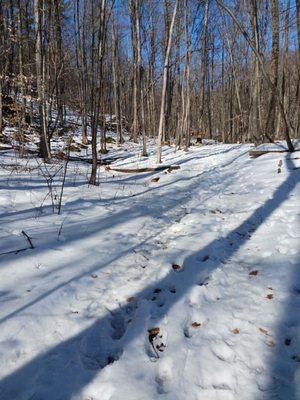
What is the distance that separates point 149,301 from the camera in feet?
10.5

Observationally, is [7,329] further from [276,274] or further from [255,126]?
[255,126]

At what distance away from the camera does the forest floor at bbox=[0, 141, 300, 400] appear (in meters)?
2.24

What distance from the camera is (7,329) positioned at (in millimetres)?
2584

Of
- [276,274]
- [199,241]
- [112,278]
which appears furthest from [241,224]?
[112,278]

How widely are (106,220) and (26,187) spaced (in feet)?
8.35

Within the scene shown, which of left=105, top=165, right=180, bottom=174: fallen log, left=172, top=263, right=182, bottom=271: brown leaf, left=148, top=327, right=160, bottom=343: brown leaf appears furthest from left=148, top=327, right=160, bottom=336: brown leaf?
left=105, top=165, right=180, bottom=174: fallen log

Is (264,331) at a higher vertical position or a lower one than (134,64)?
lower

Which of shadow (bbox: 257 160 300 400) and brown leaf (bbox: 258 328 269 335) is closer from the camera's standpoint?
shadow (bbox: 257 160 300 400)

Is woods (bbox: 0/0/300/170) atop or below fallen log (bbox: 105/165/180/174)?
atop

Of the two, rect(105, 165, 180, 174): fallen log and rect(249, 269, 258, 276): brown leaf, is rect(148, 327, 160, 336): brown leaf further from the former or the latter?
rect(105, 165, 180, 174): fallen log

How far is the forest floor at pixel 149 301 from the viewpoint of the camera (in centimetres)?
224

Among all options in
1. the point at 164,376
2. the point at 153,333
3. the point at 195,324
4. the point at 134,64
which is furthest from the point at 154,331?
the point at 134,64

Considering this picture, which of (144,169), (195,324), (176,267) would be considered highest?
(144,169)

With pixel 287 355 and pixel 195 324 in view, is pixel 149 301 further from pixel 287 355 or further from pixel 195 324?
pixel 287 355
